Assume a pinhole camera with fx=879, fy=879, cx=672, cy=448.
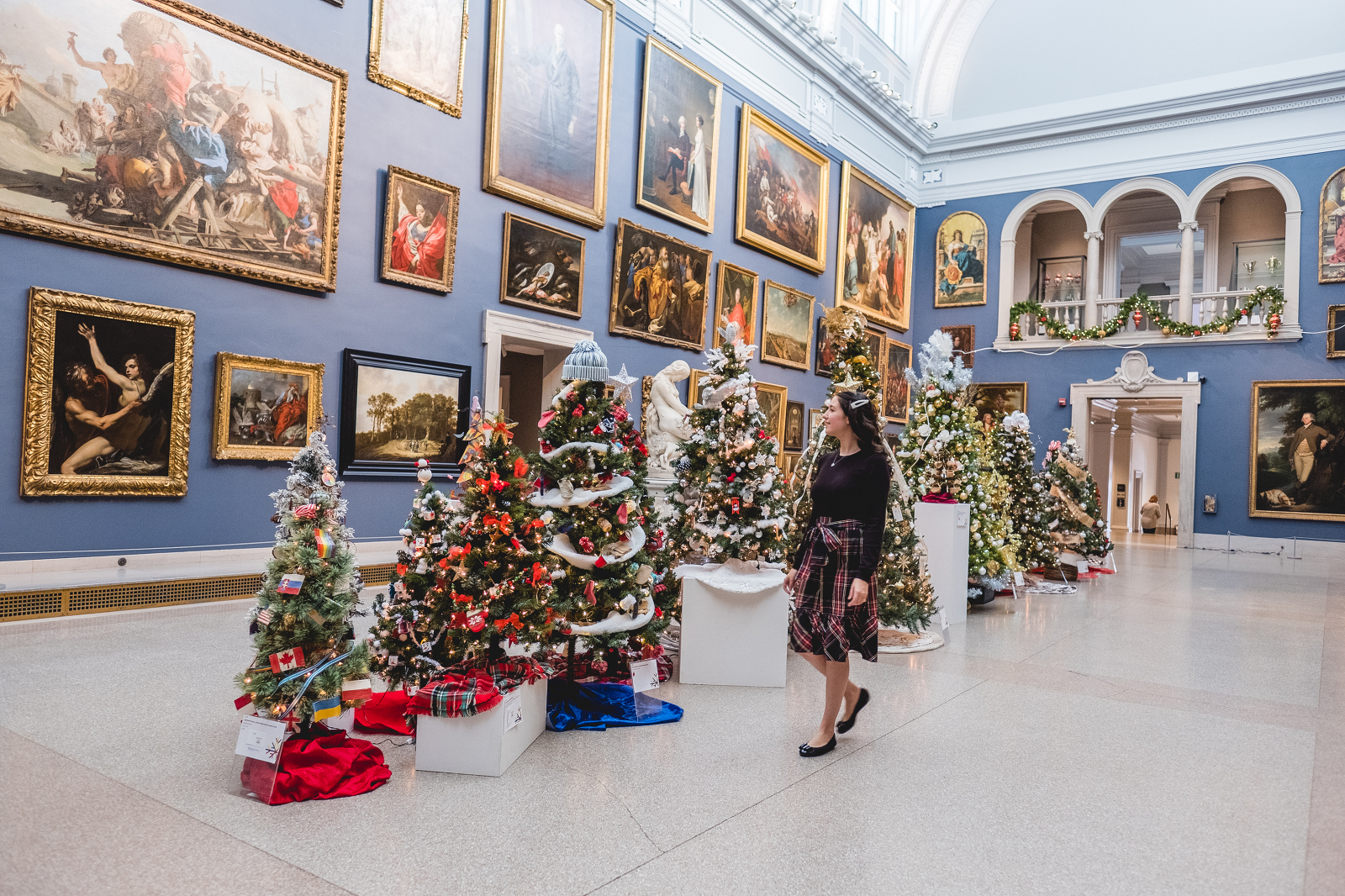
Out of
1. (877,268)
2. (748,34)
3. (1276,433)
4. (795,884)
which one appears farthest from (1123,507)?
(795,884)

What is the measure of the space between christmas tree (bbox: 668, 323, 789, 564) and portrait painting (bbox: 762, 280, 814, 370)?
34.1 ft

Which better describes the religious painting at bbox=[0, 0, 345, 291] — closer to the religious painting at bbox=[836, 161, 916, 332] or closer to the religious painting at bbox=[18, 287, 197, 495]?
the religious painting at bbox=[18, 287, 197, 495]

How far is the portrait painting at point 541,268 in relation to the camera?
11995 mm

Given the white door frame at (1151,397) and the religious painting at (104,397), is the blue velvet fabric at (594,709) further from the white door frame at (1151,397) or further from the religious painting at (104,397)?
the white door frame at (1151,397)

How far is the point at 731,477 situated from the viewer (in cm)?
695

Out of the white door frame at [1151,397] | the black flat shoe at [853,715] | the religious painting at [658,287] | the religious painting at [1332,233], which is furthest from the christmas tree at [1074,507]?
the black flat shoe at [853,715]

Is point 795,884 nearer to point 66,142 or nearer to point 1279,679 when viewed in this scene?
point 1279,679

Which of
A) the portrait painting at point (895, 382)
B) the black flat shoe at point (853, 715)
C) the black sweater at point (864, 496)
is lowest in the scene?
the black flat shoe at point (853, 715)

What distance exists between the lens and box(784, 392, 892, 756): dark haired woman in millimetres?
4629

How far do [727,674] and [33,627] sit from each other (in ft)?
18.8

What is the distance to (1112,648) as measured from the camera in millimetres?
8031

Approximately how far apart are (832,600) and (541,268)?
889cm

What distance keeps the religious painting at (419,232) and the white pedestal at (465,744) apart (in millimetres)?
7433

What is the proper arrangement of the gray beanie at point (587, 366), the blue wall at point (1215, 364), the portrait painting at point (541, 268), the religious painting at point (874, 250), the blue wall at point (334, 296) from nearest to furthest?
the gray beanie at point (587, 366) < the blue wall at point (334, 296) < the portrait painting at point (541, 268) < the blue wall at point (1215, 364) < the religious painting at point (874, 250)
